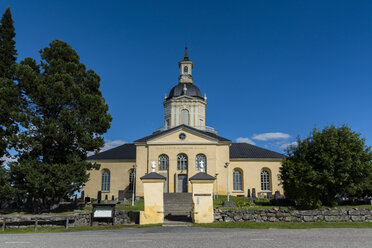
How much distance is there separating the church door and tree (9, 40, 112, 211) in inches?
669

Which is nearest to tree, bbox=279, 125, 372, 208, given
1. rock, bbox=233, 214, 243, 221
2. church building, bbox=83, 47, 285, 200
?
rock, bbox=233, 214, 243, 221

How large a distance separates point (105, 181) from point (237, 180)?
18.1 meters

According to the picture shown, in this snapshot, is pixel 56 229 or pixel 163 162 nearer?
pixel 56 229

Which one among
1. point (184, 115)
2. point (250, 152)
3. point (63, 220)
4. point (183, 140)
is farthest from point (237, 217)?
point (184, 115)

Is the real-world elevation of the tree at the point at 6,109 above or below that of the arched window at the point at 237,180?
above

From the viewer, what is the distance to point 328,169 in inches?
760

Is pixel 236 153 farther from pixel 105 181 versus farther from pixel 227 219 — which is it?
pixel 227 219

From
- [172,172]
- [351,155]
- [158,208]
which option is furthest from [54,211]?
[351,155]

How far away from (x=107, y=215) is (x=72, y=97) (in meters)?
9.14

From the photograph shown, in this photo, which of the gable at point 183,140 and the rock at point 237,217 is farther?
the gable at point 183,140

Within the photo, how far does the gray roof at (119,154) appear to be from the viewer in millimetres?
42312

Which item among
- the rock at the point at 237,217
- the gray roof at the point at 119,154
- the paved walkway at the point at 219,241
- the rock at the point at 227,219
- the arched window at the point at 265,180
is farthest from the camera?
the gray roof at the point at 119,154

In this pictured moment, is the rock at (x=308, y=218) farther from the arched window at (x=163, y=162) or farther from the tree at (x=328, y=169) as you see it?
the arched window at (x=163, y=162)

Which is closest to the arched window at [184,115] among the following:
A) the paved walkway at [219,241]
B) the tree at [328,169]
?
the tree at [328,169]
